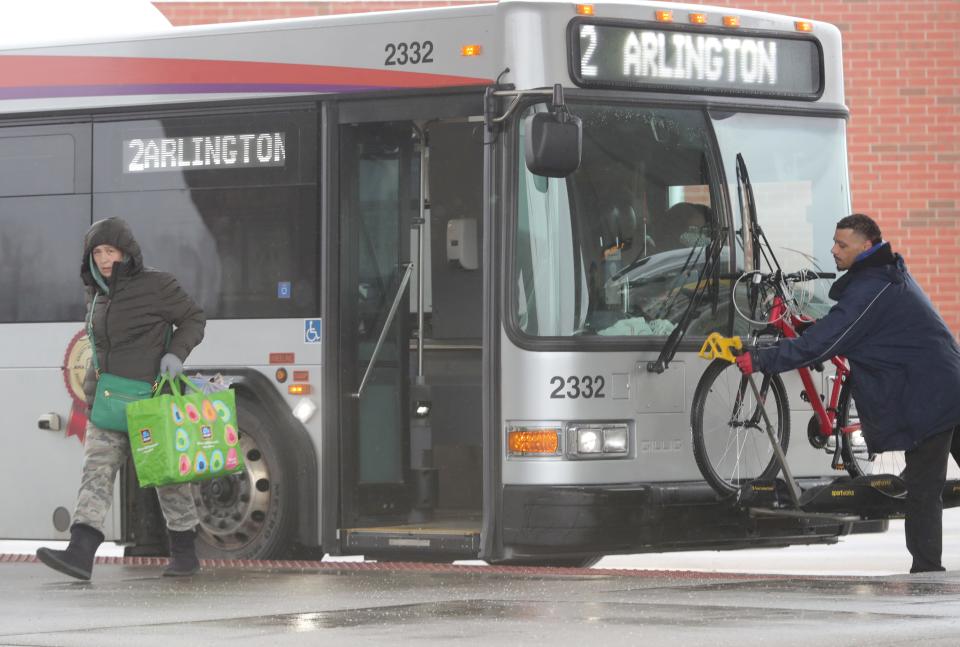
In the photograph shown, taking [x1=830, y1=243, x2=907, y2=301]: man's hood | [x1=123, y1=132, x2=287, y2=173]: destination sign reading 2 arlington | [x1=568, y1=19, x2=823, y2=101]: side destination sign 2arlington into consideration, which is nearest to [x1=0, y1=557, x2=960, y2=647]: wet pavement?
[x1=830, y1=243, x2=907, y2=301]: man's hood

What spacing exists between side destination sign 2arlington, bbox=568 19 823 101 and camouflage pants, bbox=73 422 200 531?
2828mm

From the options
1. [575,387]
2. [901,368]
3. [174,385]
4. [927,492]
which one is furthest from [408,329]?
[927,492]

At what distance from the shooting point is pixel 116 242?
9773 mm

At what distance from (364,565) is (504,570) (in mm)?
809

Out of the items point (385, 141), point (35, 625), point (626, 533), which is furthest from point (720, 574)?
point (35, 625)

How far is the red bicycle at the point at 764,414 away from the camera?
10.1 meters

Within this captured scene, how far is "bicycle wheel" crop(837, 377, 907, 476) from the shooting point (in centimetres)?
1022

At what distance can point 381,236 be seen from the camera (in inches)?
424

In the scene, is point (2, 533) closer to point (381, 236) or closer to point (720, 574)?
point (381, 236)

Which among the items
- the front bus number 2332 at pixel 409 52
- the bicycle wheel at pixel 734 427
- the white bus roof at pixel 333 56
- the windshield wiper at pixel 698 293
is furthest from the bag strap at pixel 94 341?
the bicycle wheel at pixel 734 427

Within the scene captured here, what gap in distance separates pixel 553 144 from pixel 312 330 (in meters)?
1.82

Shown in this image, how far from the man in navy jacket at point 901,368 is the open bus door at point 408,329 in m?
1.97

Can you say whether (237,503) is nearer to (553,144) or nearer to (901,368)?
(553,144)

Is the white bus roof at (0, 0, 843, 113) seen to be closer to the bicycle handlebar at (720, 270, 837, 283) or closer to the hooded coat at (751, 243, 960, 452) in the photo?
the bicycle handlebar at (720, 270, 837, 283)
